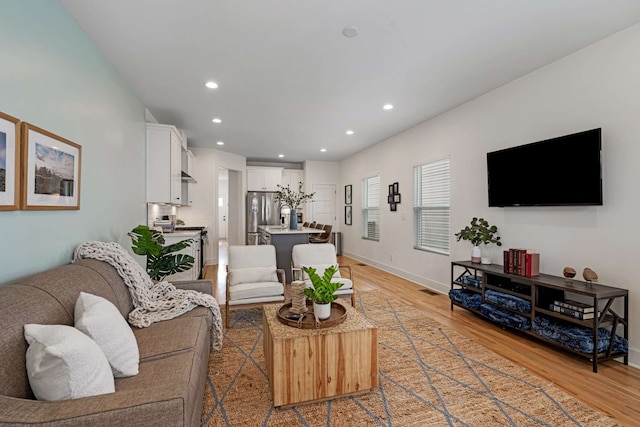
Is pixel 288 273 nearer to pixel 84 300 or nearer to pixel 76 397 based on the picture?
pixel 84 300

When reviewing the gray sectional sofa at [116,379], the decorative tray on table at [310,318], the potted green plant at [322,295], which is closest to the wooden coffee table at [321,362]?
the decorative tray on table at [310,318]

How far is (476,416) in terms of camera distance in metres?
1.86

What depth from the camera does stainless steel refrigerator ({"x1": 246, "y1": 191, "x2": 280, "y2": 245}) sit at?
7965 mm

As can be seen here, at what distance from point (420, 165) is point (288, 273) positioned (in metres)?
2.88

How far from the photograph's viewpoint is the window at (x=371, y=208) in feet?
22.3

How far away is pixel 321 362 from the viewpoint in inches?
77.2

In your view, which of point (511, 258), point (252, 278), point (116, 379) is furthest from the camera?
point (252, 278)

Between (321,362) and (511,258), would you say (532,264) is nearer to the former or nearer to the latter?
(511,258)

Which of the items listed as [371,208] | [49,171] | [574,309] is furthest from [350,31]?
[371,208]

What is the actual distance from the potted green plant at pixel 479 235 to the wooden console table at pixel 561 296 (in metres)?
0.20

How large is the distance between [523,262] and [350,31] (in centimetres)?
273

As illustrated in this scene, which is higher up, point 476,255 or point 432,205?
point 432,205

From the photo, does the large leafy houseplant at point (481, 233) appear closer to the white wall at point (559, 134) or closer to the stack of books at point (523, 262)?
the white wall at point (559, 134)

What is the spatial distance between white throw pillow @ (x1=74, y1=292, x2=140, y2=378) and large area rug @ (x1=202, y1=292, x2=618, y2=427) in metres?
0.67
